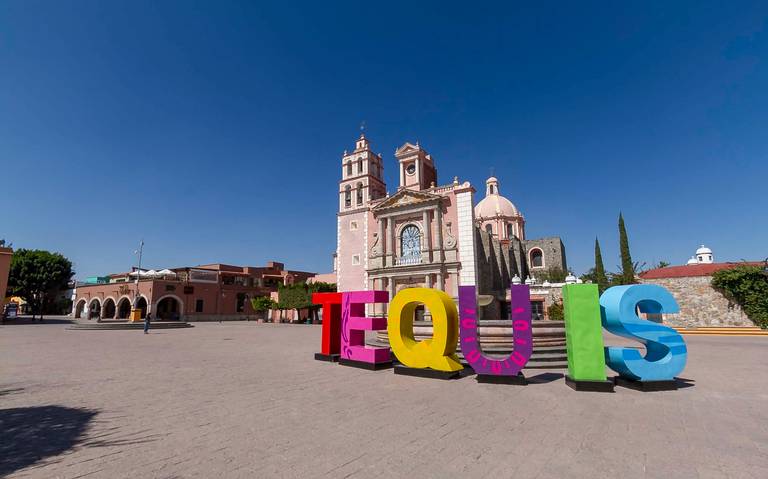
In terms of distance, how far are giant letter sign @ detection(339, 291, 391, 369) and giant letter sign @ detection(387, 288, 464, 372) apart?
0.57 metres

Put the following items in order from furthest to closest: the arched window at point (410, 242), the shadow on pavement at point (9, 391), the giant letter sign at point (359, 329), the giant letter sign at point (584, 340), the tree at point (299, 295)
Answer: the tree at point (299, 295), the arched window at point (410, 242), the giant letter sign at point (359, 329), the giant letter sign at point (584, 340), the shadow on pavement at point (9, 391)

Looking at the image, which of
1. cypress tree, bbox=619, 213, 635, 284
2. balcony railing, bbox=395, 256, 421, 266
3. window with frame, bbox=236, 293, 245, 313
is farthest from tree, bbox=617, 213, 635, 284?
window with frame, bbox=236, 293, 245, 313

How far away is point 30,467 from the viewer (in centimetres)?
374

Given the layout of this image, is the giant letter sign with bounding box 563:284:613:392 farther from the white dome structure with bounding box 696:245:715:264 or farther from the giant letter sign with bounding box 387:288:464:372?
the white dome structure with bounding box 696:245:715:264

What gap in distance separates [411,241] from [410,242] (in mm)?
129

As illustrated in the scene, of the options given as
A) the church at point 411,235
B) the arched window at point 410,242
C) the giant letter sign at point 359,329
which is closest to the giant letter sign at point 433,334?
the giant letter sign at point 359,329

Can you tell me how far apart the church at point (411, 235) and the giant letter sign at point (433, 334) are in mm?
17865

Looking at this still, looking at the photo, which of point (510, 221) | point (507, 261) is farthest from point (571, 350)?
point (510, 221)

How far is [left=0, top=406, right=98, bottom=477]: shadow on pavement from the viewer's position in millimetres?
4020

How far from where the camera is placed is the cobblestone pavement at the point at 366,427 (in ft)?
12.6

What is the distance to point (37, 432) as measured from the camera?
15.9 ft

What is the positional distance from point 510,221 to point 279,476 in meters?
51.6

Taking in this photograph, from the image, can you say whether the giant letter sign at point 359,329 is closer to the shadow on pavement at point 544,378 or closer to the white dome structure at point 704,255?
the shadow on pavement at point 544,378

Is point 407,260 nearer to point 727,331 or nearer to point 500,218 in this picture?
point 727,331
